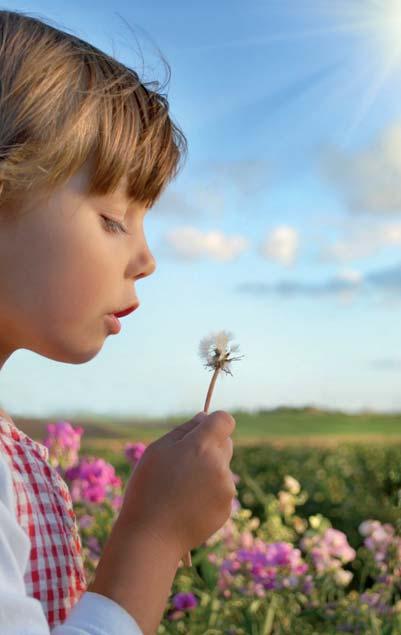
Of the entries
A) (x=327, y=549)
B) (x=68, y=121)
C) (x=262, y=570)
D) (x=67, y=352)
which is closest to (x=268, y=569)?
(x=262, y=570)

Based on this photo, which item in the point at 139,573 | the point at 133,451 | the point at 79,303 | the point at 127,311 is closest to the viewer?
the point at 139,573

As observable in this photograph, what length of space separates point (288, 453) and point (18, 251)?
524 cm

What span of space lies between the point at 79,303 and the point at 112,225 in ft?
0.48

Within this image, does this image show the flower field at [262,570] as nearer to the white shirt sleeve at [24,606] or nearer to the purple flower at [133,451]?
the purple flower at [133,451]

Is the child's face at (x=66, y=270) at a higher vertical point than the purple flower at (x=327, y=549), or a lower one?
higher

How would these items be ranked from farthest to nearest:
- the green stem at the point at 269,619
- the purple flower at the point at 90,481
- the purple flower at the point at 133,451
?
the purple flower at the point at 133,451, the purple flower at the point at 90,481, the green stem at the point at 269,619

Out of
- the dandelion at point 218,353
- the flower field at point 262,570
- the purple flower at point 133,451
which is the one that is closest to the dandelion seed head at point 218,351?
the dandelion at point 218,353

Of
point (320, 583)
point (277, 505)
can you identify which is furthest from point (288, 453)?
point (320, 583)

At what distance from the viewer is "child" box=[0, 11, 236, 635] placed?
4.52ft

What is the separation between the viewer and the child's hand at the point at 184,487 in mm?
1406

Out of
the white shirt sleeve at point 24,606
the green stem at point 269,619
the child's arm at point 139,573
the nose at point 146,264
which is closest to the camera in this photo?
the white shirt sleeve at point 24,606

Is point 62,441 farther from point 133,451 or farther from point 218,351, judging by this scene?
point 218,351

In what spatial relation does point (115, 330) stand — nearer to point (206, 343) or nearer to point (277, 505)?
point (206, 343)

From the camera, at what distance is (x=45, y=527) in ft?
5.07
